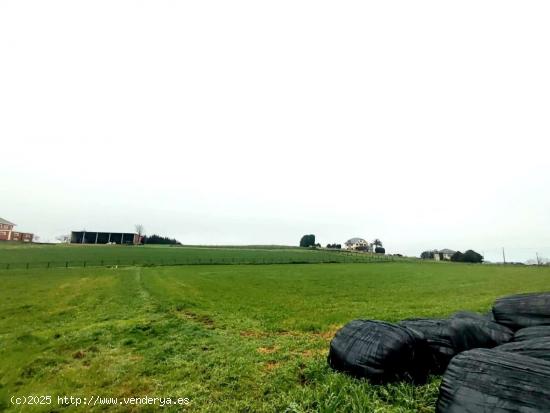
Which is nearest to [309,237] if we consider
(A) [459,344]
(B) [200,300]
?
(B) [200,300]

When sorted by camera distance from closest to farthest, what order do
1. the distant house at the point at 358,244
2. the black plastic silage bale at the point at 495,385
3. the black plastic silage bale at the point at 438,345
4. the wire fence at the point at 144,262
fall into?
the black plastic silage bale at the point at 495,385 < the black plastic silage bale at the point at 438,345 < the wire fence at the point at 144,262 < the distant house at the point at 358,244

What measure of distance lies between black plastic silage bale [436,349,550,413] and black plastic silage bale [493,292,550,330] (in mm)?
2950

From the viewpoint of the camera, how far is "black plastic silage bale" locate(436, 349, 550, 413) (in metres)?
2.82

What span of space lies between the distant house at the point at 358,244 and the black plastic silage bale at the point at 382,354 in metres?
148

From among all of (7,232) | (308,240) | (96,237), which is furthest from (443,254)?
(7,232)

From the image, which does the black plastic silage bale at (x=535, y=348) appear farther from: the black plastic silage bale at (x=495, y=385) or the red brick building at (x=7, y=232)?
the red brick building at (x=7, y=232)

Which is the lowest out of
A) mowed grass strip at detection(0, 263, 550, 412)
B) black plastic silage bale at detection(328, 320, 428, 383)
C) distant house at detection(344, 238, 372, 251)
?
mowed grass strip at detection(0, 263, 550, 412)

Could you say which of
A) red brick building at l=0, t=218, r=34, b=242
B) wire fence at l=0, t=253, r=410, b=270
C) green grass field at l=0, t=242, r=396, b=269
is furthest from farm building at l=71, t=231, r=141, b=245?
wire fence at l=0, t=253, r=410, b=270

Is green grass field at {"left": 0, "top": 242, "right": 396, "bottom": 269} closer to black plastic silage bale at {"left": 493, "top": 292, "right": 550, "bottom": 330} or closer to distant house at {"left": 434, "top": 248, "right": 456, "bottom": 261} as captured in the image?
black plastic silage bale at {"left": 493, "top": 292, "right": 550, "bottom": 330}

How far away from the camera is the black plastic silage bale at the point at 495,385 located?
2822mm

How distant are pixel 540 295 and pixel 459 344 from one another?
2.02 metres

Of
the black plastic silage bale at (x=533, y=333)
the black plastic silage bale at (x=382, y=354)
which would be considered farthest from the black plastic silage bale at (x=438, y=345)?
the black plastic silage bale at (x=533, y=333)

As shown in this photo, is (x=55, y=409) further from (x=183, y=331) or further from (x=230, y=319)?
(x=230, y=319)

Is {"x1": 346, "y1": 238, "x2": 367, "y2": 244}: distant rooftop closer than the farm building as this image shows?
No
